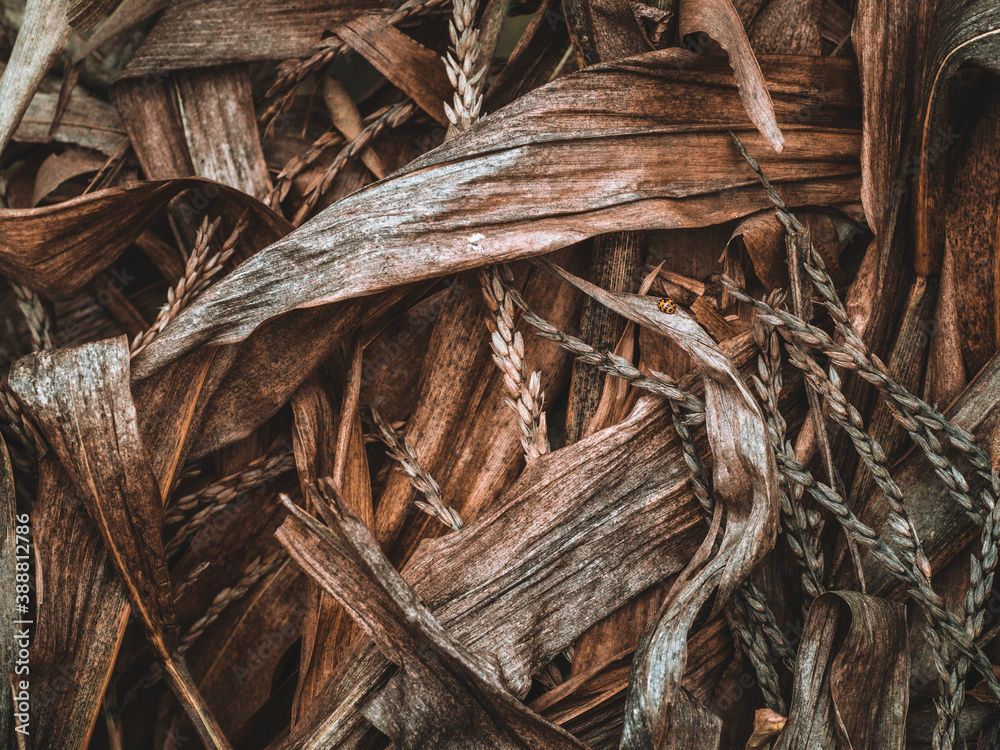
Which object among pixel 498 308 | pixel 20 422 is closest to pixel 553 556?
pixel 498 308

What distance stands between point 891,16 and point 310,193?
2.97 ft

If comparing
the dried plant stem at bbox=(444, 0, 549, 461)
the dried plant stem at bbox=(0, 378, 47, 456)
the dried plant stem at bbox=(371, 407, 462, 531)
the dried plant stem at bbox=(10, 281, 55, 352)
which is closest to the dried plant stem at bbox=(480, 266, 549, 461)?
the dried plant stem at bbox=(444, 0, 549, 461)

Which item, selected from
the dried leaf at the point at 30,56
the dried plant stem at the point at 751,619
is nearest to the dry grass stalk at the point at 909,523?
the dried plant stem at the point at 751,619

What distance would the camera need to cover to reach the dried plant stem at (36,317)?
3.27 feet

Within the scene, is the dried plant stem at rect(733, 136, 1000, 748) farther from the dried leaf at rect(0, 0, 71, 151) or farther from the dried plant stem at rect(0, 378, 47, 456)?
the dried leaf at rect(0, 0, 71, 151)

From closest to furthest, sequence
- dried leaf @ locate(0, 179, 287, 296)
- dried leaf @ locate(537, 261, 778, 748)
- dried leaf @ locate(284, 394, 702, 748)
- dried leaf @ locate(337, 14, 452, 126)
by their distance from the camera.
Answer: dried leaf @ locate(537, 261, 778, 748) → dried leaf @ locate(284, 394, 702, 748) → dried leaf @ locate(0, 179, 287, 296) → dried leaf @ locate(337, 14, 452, 126)

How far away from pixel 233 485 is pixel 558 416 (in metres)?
0.52

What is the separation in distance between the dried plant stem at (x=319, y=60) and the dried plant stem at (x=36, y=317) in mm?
487

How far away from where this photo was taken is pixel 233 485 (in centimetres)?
93

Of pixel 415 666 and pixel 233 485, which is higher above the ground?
pixel 233 485

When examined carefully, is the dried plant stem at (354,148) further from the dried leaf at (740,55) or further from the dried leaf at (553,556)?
the dried leaf at (553,556)

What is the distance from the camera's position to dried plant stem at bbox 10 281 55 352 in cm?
100

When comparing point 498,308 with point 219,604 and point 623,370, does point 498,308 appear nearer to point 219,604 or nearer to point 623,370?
point 623,370

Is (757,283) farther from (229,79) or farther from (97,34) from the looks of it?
(97,34)
